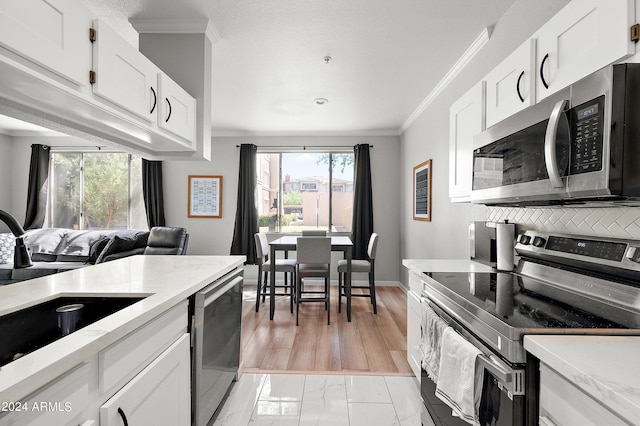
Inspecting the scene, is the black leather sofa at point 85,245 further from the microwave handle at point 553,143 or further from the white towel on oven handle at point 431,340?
the microwave handle at point 553,143

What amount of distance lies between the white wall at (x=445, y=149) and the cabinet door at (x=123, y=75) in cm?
222

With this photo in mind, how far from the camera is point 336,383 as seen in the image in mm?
2246

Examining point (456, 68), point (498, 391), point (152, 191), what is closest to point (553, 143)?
point (498, 391)

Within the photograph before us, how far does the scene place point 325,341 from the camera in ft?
9.79

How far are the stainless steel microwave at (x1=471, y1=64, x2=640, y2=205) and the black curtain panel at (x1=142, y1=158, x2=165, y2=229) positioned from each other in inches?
203

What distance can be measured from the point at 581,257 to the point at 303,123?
4.04m

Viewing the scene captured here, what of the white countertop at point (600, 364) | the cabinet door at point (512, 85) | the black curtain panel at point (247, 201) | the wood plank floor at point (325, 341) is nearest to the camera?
the white countertop at point (600, 364)

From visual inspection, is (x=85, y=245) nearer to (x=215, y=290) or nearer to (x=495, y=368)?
(x=215, y=290)

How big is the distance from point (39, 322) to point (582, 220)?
228cm

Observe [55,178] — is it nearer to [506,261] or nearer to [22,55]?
[22,55]

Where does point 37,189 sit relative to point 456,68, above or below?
below

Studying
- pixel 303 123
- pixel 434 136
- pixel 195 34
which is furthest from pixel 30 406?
pixel 303 123

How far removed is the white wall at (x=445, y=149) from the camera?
1.92m

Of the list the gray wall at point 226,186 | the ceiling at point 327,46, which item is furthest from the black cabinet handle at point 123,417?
the gray wall at point 226,186
